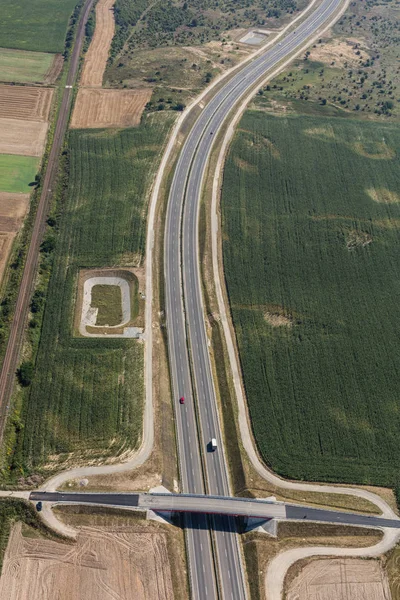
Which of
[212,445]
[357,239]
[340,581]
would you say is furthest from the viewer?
[357,239]

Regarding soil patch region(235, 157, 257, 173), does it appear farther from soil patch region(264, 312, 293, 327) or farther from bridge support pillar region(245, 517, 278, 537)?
bridge support pillar region(245, 517, 278, 537)

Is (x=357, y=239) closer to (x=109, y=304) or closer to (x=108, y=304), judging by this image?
(x=109, y=304)

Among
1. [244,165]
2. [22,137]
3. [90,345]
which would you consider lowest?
[90,345]

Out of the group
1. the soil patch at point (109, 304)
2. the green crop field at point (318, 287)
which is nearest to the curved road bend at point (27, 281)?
the soil patch at point (109, 304)

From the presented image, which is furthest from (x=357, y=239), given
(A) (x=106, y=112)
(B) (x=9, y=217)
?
(A) (x=106, y=112)

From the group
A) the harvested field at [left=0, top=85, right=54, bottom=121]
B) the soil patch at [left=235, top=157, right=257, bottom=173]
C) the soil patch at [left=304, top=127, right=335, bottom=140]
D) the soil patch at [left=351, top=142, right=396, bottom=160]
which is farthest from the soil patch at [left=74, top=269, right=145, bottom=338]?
the soil patch at [left=351, top=142, right=396, bottom=160]

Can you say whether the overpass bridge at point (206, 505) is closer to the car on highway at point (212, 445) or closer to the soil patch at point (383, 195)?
the car on highway at point (212, 445)

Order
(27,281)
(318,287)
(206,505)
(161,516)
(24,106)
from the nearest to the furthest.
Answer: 1. (206,505)
2. (161,516)
3. (27,281)
4. (318,287)
5. (24,106)

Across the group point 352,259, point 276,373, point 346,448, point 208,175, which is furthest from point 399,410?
point 208,175
